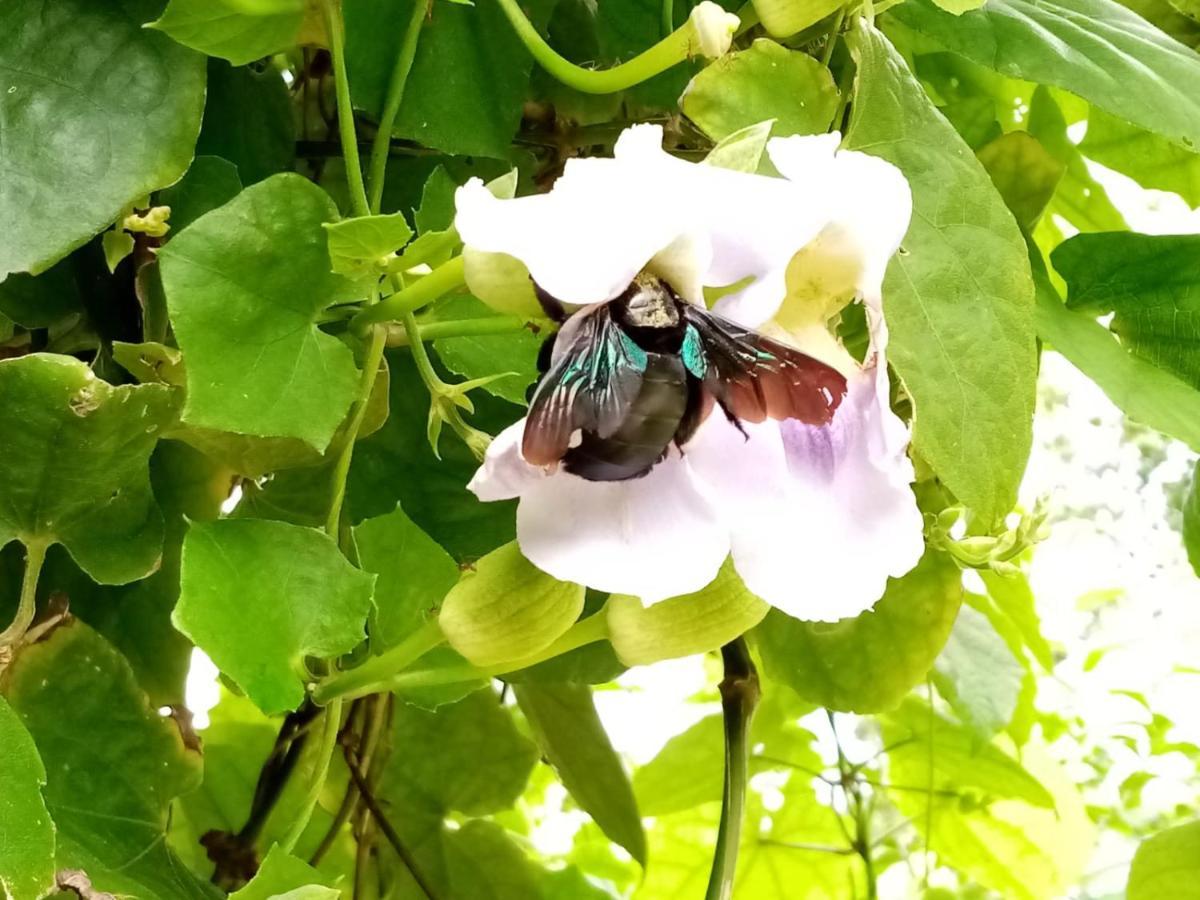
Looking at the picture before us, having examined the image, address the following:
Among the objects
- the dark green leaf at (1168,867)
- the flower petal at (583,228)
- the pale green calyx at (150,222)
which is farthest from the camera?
the dark green leaf at (1168,867)

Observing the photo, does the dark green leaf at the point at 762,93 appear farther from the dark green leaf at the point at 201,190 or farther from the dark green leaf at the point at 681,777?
the dark green leaf at the point at 681,777

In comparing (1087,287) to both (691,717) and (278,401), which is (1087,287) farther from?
(691,717)

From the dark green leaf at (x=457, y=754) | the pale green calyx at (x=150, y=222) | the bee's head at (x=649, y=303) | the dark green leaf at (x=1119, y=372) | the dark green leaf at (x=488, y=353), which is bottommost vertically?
the dark green leaf at (x=457, y=754)

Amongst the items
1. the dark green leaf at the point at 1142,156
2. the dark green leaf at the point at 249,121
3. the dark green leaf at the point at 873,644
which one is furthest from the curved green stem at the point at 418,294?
the dark green leaf at the point at 1142,156

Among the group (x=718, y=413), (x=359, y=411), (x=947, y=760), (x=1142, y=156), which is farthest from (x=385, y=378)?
(x=947, y=760)

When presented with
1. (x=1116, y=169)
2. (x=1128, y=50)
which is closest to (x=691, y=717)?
(x=1116, y=169)

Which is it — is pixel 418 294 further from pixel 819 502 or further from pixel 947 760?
pixel 947 760
